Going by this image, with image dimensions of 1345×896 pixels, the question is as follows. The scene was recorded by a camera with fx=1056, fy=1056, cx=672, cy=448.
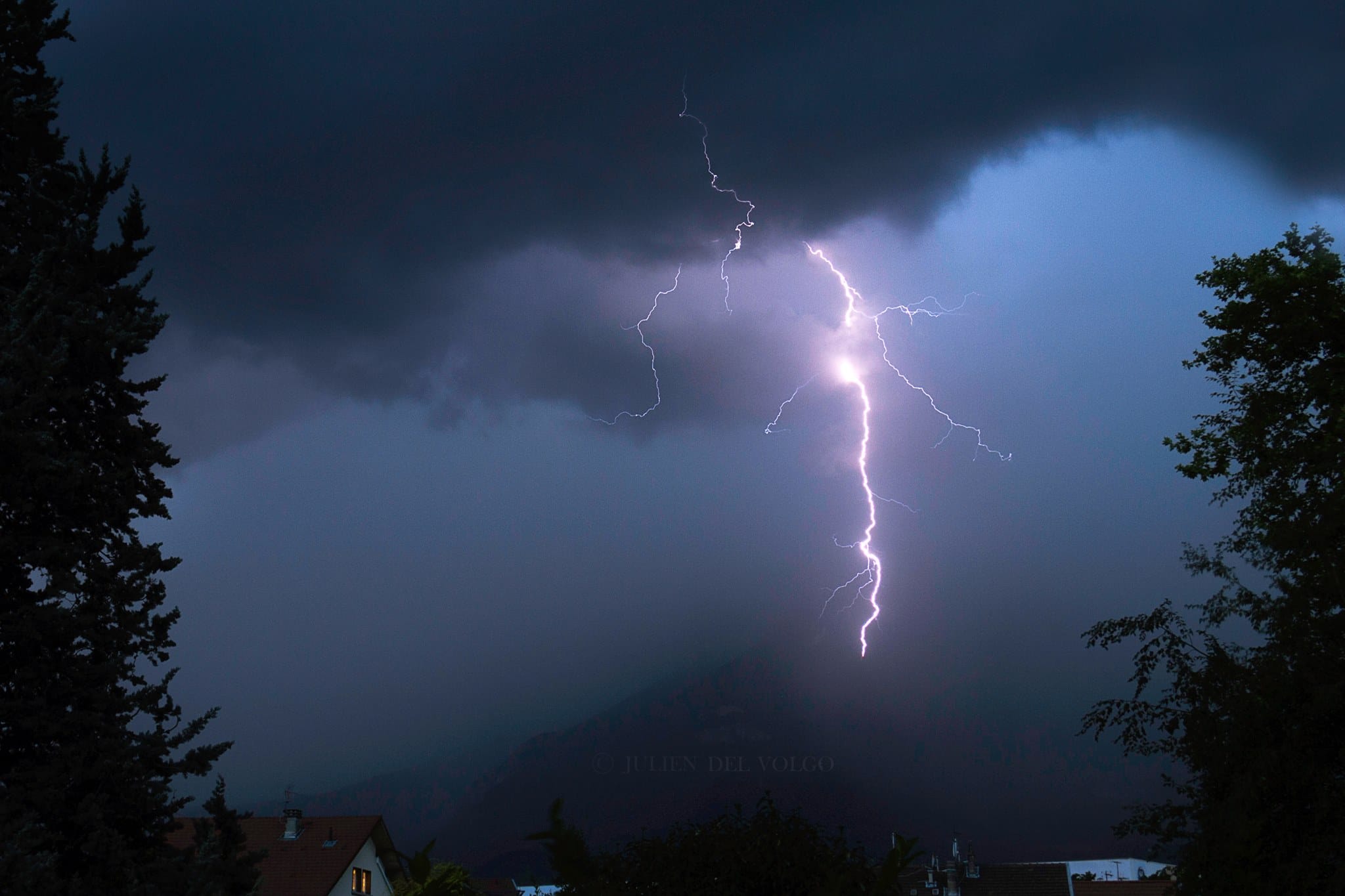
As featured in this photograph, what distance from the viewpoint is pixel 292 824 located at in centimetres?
4031

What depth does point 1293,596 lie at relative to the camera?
15000 mm

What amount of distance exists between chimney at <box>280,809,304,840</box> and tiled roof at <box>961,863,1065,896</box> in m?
36.8

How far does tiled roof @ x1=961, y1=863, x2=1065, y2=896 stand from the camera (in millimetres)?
57469

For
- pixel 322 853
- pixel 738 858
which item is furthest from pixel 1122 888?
pixel 738 858

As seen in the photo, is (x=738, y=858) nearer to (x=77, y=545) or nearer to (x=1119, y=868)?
(x=77, y=545)

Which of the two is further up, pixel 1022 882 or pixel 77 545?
pixel 77 545

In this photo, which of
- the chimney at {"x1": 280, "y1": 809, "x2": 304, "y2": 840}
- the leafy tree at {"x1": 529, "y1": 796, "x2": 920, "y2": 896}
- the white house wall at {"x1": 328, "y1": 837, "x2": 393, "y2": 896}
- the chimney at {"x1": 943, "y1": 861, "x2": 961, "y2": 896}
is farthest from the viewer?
the chimney at {"x1": 943, "y1": 861, "x2": 961, "y2": 896}

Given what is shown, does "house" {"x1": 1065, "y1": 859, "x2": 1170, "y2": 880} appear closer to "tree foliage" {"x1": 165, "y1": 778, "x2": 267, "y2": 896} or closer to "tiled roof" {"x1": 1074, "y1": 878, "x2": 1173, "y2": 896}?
"tiled roof" {"x1": 1074, "y1": 878, "x2": 1173, "y2": 896}

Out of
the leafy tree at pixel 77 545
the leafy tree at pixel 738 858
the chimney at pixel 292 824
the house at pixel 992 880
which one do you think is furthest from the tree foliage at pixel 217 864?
the house at pixel 992 880

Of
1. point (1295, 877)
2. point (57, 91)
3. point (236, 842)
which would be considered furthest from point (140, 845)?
point (1295, 877)

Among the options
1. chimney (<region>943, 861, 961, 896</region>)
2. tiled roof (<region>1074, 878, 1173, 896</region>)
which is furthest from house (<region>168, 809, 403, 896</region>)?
tiled roof (<region>1074, 878, 1173, 896</region>)

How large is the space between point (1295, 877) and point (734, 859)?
25.6 ft

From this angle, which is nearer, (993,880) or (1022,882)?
(1022,882)

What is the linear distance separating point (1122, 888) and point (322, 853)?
41352 millimetres
